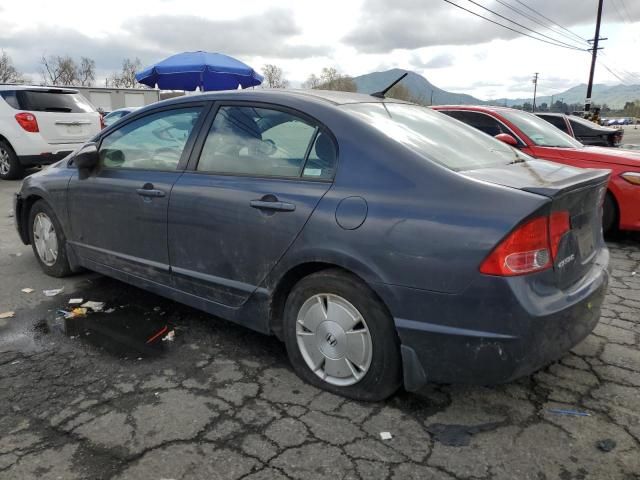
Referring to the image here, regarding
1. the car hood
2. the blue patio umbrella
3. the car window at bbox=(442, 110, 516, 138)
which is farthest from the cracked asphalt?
the blue patio umbrella

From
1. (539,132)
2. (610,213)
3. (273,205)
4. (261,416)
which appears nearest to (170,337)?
(261,416)

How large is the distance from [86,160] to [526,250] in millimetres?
3058

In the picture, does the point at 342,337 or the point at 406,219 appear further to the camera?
the point at 342,337

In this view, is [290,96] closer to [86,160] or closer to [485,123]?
[86,160]

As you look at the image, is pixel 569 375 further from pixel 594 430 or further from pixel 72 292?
pixel 72 292

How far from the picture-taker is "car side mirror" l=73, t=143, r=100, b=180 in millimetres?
3736

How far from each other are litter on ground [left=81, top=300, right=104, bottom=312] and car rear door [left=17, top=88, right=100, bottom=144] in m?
7.15

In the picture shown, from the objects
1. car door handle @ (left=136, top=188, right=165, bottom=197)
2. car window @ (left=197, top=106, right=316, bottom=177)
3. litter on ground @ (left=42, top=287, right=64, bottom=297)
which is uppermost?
car window @ (left=197, top=106, right=316, bottom=177)

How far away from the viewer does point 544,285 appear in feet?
7.20

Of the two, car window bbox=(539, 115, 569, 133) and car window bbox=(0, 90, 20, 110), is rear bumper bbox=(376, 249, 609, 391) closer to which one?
car window bbox=(539, 115, 569, 133)

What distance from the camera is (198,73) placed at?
40.1 ft

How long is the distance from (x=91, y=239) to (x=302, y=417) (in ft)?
7.48

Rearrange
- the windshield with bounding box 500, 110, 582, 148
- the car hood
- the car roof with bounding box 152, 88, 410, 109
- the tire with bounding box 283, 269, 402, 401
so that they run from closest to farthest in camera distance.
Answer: the tire with bounding box 283, 269, 402, 401
the car roof with bounding box 152, 88, 410, 109
the car hood
the windshield with bounding box 500, 110, 582, 148

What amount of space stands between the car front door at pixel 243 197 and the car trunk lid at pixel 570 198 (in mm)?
831
